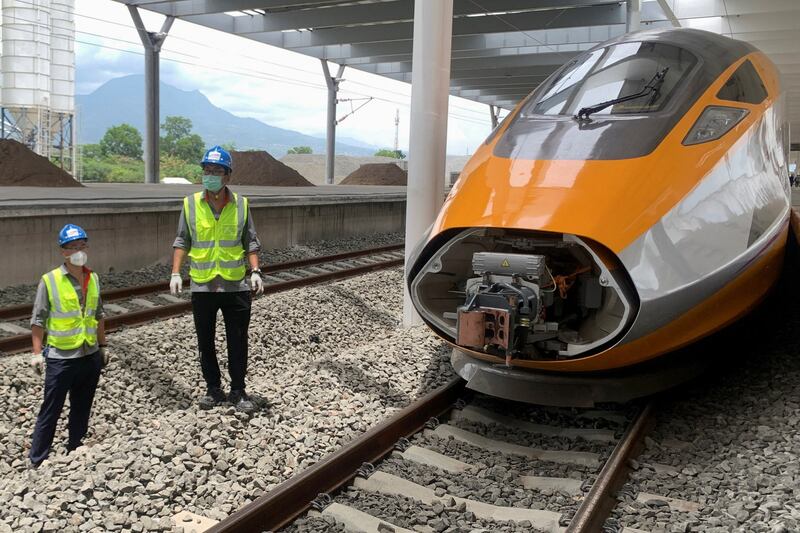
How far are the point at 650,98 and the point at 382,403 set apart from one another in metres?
2.80

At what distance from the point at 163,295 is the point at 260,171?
55.0ft

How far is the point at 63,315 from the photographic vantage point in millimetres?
4785

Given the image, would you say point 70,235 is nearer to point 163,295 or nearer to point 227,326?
point 227,326

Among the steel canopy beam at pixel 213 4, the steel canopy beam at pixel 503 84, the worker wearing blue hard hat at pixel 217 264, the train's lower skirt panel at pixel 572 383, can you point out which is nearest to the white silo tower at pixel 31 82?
the steel canopy beam at pixel 503 84

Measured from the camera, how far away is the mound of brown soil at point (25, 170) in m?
15.5

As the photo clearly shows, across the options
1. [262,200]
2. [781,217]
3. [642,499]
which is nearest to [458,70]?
[262,200]

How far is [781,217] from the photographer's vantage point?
17.7 ft

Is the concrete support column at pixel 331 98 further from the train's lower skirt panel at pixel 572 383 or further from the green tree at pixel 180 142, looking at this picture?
the green tree at pixel 180 142

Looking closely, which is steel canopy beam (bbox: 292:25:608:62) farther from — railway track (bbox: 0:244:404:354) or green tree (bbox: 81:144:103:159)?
green tree (bbox: 81:144:103:159)

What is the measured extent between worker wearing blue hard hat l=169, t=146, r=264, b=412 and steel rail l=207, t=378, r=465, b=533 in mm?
1083

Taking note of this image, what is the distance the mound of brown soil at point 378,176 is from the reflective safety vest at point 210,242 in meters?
30.5

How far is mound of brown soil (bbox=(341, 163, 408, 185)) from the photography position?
35750 mm

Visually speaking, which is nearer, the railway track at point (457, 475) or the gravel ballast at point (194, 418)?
the railway track at point (457, 475)

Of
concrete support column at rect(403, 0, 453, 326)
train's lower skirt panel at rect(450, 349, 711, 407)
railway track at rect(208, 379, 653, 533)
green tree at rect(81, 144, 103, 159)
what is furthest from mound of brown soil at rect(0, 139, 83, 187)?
green tree at rect(81, 144, 103, 159)
